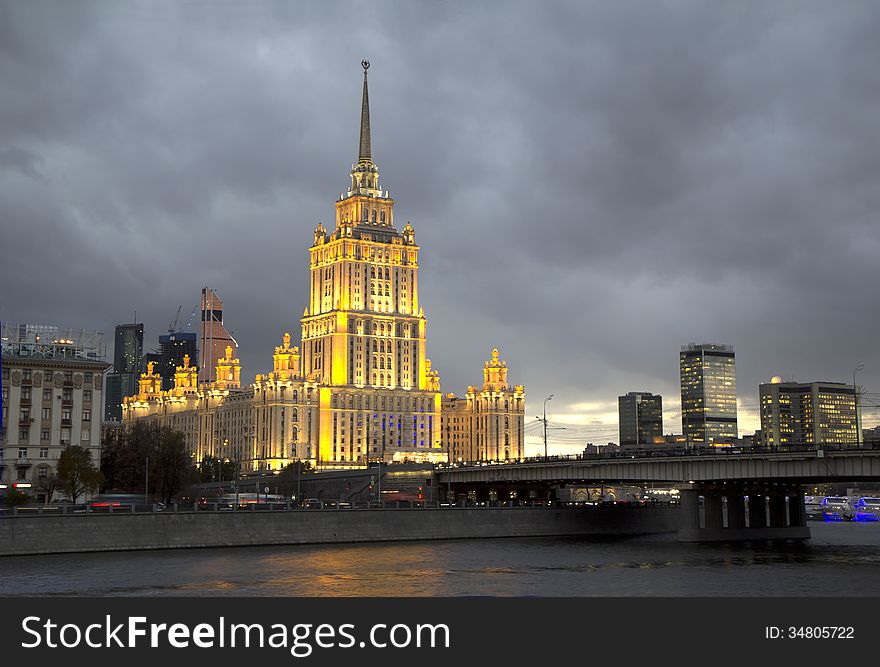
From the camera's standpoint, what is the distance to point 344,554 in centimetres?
11888

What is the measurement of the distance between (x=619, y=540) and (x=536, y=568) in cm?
5890

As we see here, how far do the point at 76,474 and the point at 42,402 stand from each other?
11.7 m

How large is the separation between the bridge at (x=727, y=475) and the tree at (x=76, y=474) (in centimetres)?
6142

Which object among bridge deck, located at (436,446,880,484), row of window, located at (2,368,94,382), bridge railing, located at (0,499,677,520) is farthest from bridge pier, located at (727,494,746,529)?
row of window, located at (2,368,94,382)

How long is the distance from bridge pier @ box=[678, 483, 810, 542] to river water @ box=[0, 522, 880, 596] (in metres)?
14.3

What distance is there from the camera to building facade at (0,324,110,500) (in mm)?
145375

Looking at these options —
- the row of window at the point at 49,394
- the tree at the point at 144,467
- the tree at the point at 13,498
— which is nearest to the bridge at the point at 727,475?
the tree at the point at 144,467

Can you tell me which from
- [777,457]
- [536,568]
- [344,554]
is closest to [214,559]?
[344,554]

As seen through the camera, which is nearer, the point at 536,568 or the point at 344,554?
the point at 536,568

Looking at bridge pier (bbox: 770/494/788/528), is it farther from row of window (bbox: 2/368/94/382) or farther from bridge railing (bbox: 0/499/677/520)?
row of window (bbox: 2/368/94/382)

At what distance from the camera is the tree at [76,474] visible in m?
141
